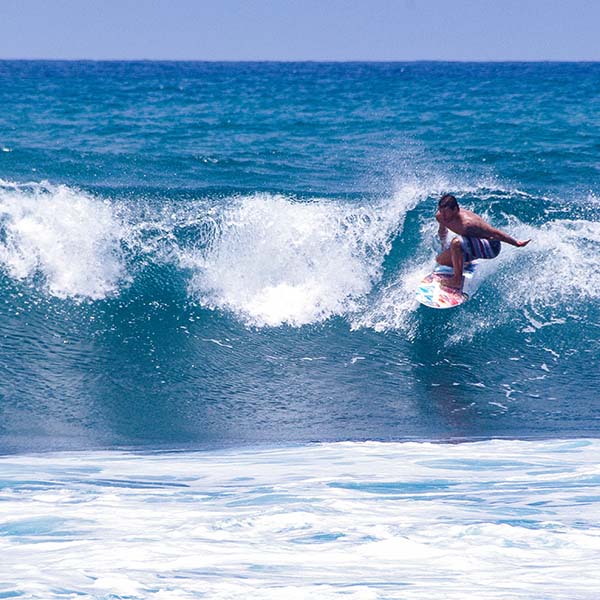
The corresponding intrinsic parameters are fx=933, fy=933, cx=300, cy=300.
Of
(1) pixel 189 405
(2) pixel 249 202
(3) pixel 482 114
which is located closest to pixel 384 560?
(1) pixel 189 405

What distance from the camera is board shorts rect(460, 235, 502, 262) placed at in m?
9.73

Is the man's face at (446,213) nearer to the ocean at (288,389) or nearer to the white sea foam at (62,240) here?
the ocean at (288,389)


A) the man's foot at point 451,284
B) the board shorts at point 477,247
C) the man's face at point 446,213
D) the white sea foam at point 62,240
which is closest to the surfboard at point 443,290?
the man's foot at point 451,284

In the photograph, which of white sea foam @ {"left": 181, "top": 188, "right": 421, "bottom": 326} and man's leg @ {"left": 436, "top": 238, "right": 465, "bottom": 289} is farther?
white sea foam @ {"left": 181, "top": 188, "right": 421, "bottom": 326}

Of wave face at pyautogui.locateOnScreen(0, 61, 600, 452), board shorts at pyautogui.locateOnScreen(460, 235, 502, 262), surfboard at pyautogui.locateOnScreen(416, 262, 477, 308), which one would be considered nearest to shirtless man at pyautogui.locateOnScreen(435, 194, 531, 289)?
board shorts at pyautogui.locateOnScreen(460, 235, 502, 262)

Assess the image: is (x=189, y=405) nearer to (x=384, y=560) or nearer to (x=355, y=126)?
(x=384, y=560)

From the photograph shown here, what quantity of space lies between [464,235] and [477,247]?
0.20 m

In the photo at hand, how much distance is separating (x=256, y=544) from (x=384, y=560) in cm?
74

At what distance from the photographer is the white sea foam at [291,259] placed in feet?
35.2

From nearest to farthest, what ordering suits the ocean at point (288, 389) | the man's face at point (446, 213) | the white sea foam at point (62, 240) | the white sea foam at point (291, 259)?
1. the ocean at point (288, 389)
2. the man's face at point (446, 213)
3. the white sea foam at point (291, 259)
4. the white sea foam at point (62, 240)

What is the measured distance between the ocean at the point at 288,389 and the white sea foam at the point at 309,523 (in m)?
0.02

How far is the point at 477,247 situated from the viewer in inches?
385

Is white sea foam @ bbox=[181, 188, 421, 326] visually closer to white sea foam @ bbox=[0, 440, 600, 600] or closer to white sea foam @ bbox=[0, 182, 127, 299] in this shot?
white sea foam @ bbox=[0, 182, 127, 299]

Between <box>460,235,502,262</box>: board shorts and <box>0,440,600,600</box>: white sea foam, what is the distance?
3.06 m
